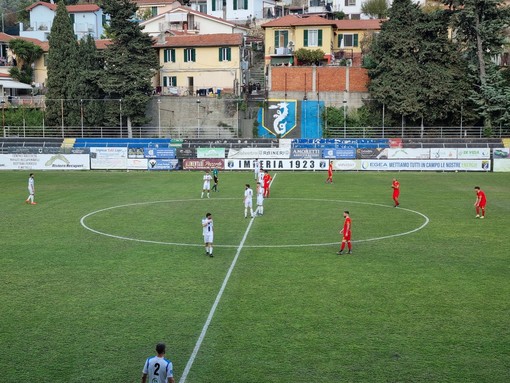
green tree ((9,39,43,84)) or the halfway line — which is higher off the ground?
green tree ((9,39,43,84))

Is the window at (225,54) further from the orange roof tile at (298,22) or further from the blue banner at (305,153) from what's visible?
the blue banner at (305,153)

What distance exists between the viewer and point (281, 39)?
3189 inches

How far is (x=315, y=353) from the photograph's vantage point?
14352 millimetres

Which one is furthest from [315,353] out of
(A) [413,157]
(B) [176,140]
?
(B) [176,140]

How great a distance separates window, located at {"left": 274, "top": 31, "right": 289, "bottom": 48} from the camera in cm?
8069

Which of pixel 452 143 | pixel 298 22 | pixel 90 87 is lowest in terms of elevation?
pixel 452 143

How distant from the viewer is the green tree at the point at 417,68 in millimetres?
65750

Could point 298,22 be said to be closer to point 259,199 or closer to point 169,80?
point 169,80

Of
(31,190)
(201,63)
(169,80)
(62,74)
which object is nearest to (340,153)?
(201,63)

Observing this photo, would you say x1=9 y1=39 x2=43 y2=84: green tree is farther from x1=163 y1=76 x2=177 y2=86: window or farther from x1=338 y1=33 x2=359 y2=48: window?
→ x1=338 y1=33 x2=359 y2=48: window

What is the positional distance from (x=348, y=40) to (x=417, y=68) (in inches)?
828

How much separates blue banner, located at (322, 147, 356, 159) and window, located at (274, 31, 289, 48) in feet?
87.0

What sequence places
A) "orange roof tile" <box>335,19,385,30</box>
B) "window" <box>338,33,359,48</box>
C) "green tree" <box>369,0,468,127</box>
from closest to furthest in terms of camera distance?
"green tree" <box>369,0,468,127</box>
"orange roof tile" <box>335,19,385,30</box>
"window" <box>338,33,359,48</box>

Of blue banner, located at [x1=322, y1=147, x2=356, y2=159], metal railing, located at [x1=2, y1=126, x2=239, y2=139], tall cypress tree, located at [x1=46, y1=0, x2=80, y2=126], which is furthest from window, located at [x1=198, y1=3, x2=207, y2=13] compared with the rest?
blue banner, located at [x1=322, y1=147, x2=356, y2=159]
